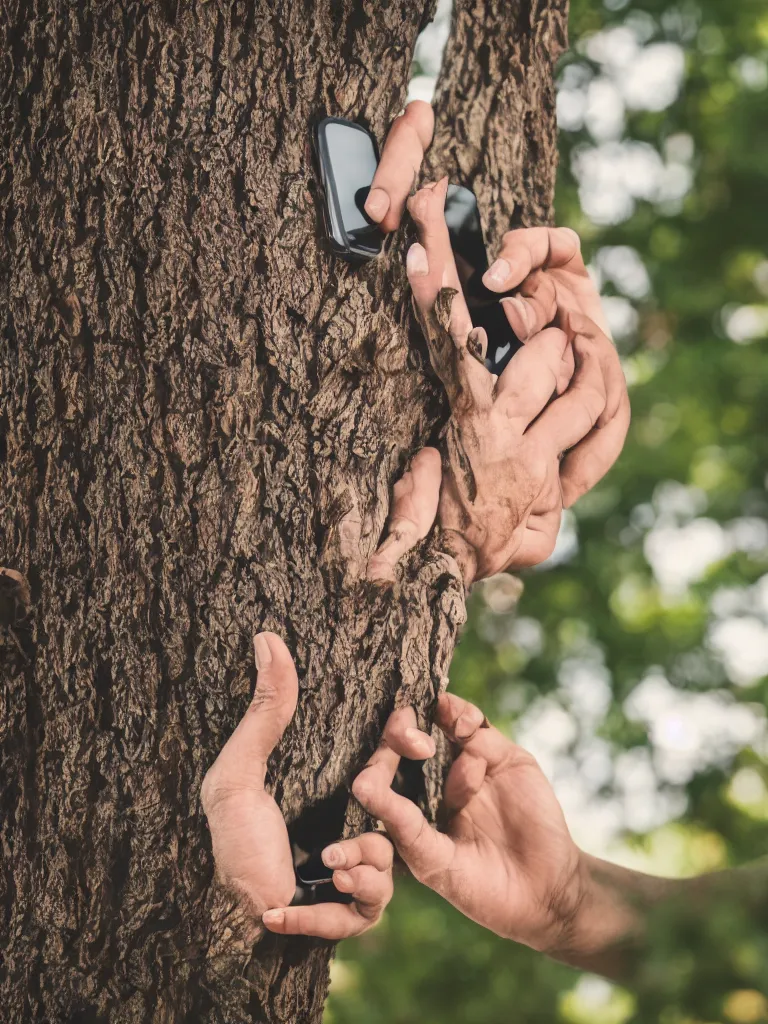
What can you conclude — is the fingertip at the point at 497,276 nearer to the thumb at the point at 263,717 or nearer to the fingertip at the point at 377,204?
the fingertip at the point at 377,204

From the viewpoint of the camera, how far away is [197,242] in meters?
0.97

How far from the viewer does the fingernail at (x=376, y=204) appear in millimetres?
993

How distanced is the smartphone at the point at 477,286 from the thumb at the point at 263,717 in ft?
1.39

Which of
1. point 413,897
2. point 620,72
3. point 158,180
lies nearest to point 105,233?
point 158,180

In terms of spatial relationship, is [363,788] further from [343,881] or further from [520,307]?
[520,307]

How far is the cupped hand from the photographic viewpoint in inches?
38.3

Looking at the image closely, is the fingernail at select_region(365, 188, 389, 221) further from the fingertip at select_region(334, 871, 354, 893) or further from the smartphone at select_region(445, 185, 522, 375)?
the fingertip at select_region(334, 871, 354, 893)

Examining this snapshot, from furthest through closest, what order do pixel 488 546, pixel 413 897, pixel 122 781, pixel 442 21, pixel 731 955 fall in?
pixel 413 897 < pixel 442 21 < pixel 488 546 < pixel 122 781 < pixel 731 955

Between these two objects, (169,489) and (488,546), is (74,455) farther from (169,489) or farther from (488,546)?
(488,546)

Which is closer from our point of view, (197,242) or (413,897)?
(197,242)

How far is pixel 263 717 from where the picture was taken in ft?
2.93

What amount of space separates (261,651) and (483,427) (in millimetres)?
355

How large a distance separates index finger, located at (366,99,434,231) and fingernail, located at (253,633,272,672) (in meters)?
0.47

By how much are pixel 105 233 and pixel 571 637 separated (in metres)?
2.23
